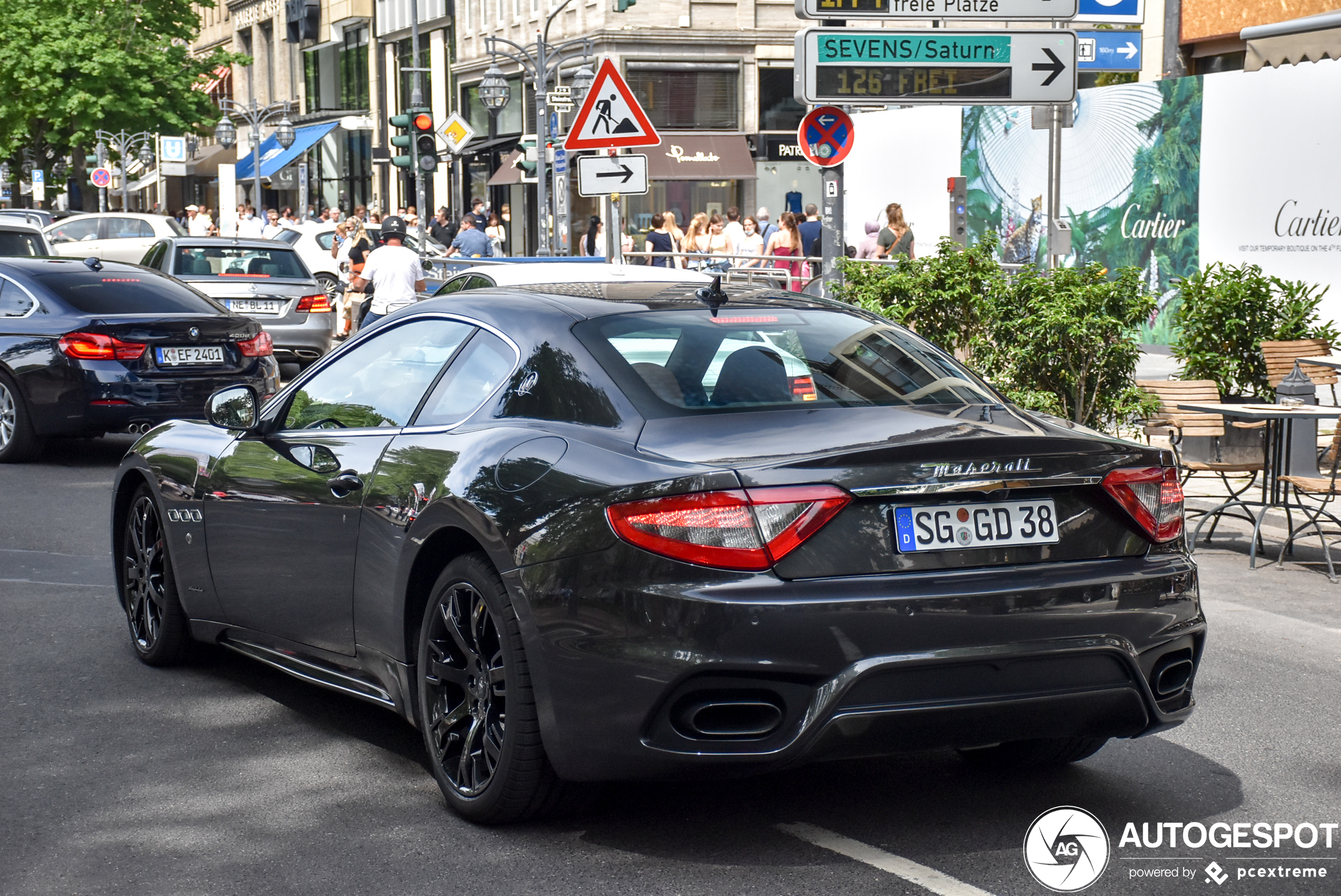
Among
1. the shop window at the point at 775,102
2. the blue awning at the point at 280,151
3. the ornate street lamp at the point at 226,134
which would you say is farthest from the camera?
the blue awning at the point at 280,151

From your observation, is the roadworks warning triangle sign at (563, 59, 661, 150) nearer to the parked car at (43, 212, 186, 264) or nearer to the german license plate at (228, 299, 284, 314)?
the german license plate at (228, 299, 284, 314)

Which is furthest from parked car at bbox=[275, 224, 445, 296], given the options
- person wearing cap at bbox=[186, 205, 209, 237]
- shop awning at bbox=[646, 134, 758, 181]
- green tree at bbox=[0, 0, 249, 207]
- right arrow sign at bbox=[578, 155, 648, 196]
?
green tree at bbox=[0, 0, 249, 207]

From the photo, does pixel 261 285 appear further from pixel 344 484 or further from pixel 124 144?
pixel 124 144

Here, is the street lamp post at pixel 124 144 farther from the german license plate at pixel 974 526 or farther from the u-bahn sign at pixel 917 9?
the german license plate at pixel 974 526

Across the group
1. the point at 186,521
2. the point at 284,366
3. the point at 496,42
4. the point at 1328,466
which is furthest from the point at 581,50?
the point at 186,521

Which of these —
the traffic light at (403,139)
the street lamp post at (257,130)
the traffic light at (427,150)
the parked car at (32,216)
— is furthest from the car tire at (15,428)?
the street lamp post at (257,130)

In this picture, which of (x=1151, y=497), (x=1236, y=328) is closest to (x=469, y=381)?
(x=1151, y=497)

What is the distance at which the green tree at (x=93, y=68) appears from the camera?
176ft

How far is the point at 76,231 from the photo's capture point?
33750 mm

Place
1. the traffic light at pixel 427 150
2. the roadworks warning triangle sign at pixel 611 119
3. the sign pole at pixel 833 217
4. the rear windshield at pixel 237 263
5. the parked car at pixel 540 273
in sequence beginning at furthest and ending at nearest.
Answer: the traffic light at pixel 427 150 < the rear windshield at pixel 237 263 < the roadworks warning triangle sign at pixel 611 119 < the sign pole at pixel 833 217 < the parked car at pixel 540 273

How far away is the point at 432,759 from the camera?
4820 mm

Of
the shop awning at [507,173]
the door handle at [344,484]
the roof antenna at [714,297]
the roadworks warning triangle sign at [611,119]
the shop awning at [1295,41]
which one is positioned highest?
the shop awning at [1295,41]

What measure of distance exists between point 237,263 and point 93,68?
3691 cm

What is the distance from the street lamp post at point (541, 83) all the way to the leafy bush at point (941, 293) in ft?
48.8
